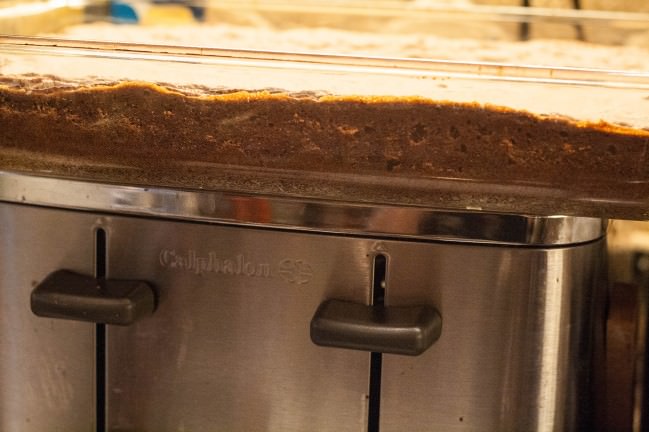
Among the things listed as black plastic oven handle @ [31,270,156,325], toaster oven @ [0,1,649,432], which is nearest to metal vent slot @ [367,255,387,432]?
toaster oven @ [0,1,649,432]

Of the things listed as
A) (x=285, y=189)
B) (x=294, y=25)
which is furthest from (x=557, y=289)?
(x=294, y=25)

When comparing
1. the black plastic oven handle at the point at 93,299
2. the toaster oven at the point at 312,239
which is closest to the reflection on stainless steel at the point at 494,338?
the toaster oven at the point at 312,239

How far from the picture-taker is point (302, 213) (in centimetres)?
54

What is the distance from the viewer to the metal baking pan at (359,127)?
1.49 ft

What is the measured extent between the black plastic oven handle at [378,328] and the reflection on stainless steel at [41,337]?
0.56ft

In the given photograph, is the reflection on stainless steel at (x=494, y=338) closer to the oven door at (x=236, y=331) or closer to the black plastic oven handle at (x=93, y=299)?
the oven door at (x=236, y=331)

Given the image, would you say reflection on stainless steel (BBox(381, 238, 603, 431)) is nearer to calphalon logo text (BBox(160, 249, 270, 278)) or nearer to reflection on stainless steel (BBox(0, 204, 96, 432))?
calphalon logo text (BBox(160, 249, 270, 278))

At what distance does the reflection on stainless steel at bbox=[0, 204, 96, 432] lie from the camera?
581mm

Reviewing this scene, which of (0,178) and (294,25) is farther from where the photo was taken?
(294,25)

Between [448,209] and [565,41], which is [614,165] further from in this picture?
[565,41]

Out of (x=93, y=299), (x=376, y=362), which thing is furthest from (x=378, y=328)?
(x=93, y=299)

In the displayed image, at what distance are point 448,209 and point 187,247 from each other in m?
0.17

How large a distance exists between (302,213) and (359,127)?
0.30 ft

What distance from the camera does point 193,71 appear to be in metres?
0.49
